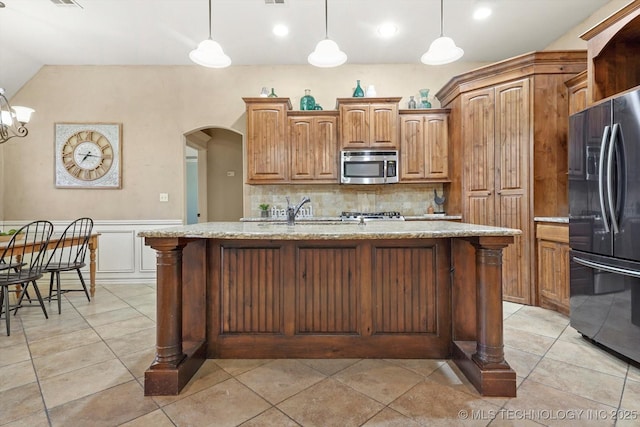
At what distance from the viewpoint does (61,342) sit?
7.62ft

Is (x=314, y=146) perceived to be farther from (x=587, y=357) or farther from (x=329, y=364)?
(x=587, y=357)

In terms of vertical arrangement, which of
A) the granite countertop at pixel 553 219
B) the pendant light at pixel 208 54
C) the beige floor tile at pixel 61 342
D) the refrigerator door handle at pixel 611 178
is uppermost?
the pendant light at pixel 208 54

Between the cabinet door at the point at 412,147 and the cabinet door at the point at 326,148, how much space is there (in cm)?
92

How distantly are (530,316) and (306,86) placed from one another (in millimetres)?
4029

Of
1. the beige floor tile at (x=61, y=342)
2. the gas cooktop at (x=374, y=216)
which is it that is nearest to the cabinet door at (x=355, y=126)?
the gas cooktop at (x=374, y=216)

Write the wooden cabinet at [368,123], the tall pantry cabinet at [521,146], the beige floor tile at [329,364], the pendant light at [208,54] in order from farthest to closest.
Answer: the wooden cabinet at [368,123]
the tall pantry cabinet at [521,146]
the pendant light at [208,54]
the beige floor tile at [329,364]

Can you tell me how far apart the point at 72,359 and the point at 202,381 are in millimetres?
1053

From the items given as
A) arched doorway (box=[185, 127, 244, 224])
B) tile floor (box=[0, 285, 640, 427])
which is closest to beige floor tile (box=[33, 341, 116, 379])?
tile floor (box=[0, 285, 640, 427])

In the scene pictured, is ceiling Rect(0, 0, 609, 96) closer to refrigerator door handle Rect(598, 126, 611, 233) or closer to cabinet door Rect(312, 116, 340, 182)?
cabinet door Rect(312, 116, 340, 182)

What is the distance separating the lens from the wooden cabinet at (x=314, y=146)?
4.14m

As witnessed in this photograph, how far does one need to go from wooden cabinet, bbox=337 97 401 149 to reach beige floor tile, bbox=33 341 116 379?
10.9 ft

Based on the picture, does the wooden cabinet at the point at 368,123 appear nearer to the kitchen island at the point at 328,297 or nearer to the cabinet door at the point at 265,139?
the cabinet door at the point at 265,139

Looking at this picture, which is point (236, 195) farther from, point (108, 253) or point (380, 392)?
point (380, 392)

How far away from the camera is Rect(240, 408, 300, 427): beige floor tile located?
55.4 inches
